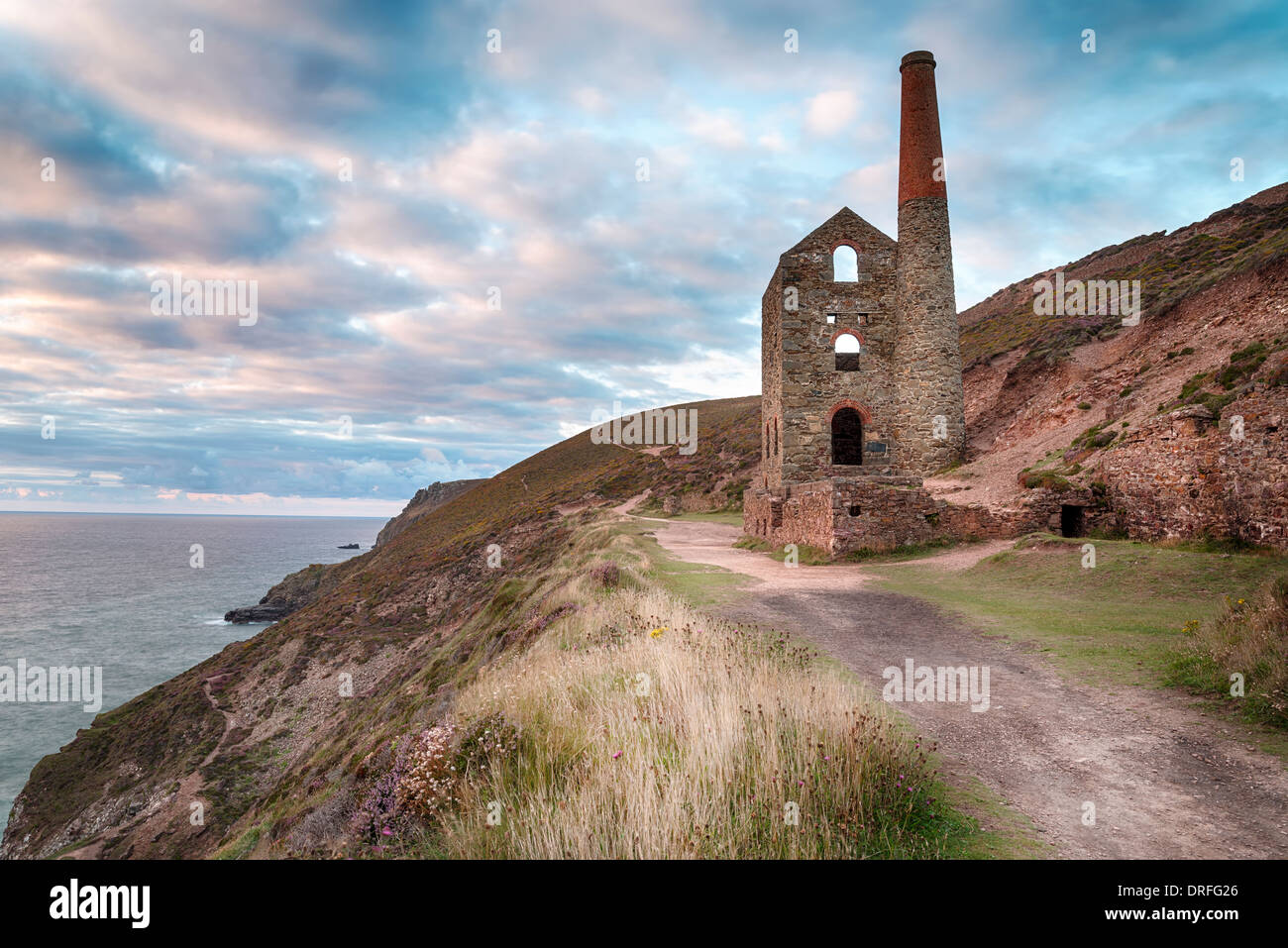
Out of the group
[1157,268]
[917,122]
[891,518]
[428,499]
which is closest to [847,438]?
[891,518]

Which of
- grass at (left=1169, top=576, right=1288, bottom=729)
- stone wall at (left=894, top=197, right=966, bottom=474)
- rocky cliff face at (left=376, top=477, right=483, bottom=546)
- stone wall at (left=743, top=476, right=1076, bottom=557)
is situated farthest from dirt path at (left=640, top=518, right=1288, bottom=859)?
rocky cliff face at (left=376, top=477, right=483, bottom=546)

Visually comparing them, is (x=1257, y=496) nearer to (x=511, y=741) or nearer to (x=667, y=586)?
(x=667, y=586)

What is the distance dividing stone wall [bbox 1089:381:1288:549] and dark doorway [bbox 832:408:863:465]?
11092 mm

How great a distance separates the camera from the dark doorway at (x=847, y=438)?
25.4m

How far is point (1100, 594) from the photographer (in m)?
10.0

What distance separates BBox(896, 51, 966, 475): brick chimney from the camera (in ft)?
74.8

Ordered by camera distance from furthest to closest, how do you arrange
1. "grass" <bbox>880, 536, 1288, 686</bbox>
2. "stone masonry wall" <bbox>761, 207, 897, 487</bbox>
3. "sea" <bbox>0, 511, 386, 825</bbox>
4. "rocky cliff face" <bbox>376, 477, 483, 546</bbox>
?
1. "rocky cliff face" <bbox>376, 477, 483, 546</bbox>
2. "sea" <bbox>0, 511, 386, 825</bbox>
3. "stone masonry wall" <bbox>761, 207, 897, 487</bbox>
4. "grass" <bbox>880, 536, 1288, 686</bbox>

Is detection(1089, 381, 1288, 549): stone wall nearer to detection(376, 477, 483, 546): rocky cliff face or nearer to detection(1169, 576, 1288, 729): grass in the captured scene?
detection(1169, 576, 1288, 729): grass

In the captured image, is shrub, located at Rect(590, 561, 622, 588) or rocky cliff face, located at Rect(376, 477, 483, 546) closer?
shrub, located at Rect(590, 561, 622, 588)

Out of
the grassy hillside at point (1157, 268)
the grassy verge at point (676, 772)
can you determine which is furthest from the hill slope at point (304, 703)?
the grassy hillside at point (1157, 268)

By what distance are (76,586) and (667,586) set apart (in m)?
107

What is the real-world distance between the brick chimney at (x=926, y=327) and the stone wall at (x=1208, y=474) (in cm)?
832

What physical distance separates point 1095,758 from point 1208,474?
10493mm
